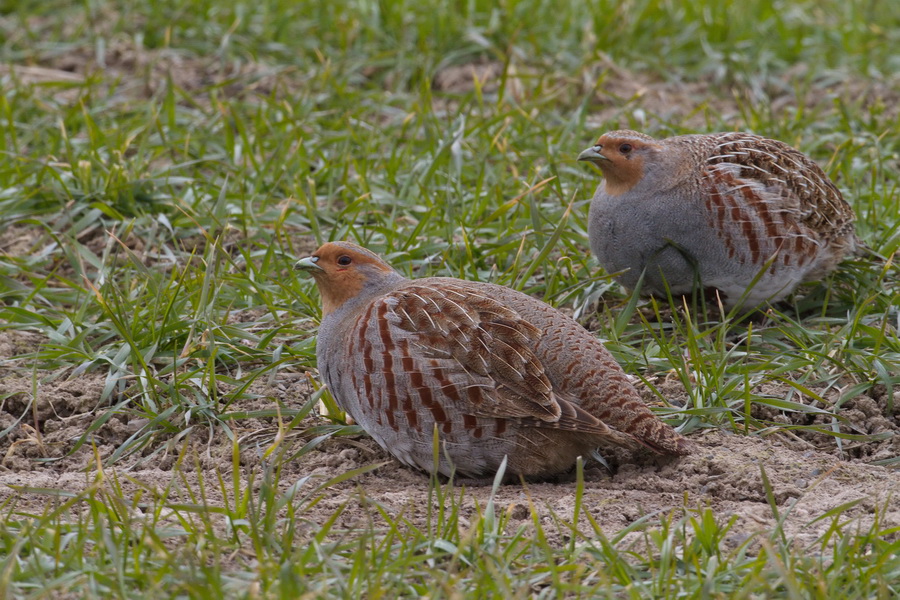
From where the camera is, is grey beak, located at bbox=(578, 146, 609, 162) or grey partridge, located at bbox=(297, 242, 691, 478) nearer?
grey partridge, located at bbox=(297, 242, 691, 478)

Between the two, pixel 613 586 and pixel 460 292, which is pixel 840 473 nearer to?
pixel 613 586

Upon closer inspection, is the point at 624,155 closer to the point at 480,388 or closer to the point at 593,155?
the point at 593,155

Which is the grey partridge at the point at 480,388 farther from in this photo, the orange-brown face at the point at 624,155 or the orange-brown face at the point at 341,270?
the orange-brown face at the point at 624,155

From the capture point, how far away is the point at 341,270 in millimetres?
4023

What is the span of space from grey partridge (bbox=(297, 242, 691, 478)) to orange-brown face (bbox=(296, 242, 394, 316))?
0.78 feet

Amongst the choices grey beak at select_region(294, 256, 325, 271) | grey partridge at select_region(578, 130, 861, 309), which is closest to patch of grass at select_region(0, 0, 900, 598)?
grey partridge at select_region(578, 130, 861, 309)

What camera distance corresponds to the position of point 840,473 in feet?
Answer: 11.9

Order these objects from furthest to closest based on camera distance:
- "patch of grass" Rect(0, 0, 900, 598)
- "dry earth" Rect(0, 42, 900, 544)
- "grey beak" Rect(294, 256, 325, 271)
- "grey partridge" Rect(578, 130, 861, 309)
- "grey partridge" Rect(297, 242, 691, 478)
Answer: "grey partridge" Rect(578, 130, 861, 309) → "grey beak" Rect(294, 256, 325, 271) → "grey partridge" Rect(297, 242, 691, 478) → "dry earth" Rect(0, 42, 900, 544) → "patch of grass" Rect(0, 0, 900, 598)

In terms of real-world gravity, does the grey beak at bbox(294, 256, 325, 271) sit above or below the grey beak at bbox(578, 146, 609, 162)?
below

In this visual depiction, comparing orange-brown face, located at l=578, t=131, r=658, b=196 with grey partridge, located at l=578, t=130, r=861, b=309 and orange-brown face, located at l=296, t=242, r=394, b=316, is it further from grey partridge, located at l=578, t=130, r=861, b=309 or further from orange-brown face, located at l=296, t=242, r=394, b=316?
orange-brown face, located at l=296, t=242, r=394, b=316

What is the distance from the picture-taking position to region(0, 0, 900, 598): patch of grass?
294 cm

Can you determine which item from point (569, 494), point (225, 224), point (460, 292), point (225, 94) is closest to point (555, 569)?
point (569, 494)

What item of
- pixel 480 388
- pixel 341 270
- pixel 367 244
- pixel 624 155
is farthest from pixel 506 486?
pixel 367 244

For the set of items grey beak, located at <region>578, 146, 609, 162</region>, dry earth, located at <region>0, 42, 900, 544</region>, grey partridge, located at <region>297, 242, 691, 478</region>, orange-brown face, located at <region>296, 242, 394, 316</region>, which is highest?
grey beak, located at <region>578, 146, 609, 162</region>
